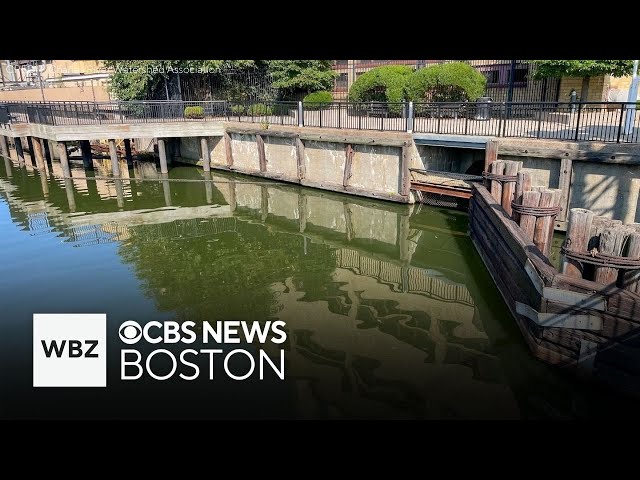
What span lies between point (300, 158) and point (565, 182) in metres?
10.8

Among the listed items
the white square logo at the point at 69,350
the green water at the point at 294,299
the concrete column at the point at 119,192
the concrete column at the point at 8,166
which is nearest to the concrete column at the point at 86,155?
the concrete column at the point at 8,166

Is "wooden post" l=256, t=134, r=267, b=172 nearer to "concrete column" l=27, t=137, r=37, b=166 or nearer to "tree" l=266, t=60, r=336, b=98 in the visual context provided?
"tree" l=266, t=60, r=336, b=98

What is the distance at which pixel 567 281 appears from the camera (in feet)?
23.9

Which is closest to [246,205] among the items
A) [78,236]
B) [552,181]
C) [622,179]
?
[78,236]

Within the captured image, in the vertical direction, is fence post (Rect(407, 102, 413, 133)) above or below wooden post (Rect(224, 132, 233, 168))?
above

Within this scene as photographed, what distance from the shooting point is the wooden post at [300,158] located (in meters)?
20.8

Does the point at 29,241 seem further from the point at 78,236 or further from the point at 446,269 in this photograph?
the point at 446,269

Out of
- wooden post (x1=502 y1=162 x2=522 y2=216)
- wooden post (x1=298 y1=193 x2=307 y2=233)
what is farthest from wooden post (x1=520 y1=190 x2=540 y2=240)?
wooden post (x1=298 y1=193 x2=307 y2=233)

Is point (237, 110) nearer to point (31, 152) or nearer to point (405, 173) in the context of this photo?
point (31, 152)

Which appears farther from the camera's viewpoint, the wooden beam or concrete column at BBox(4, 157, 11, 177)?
concrete column at BBox(4, 157, 11, 177)

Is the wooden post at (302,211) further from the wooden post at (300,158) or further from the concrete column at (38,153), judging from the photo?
the concrete column at (38,153)

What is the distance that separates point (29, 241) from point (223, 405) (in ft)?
35.0

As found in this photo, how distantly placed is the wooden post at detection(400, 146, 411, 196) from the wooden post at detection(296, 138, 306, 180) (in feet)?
16.7

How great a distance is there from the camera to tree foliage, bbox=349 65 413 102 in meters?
24.7
